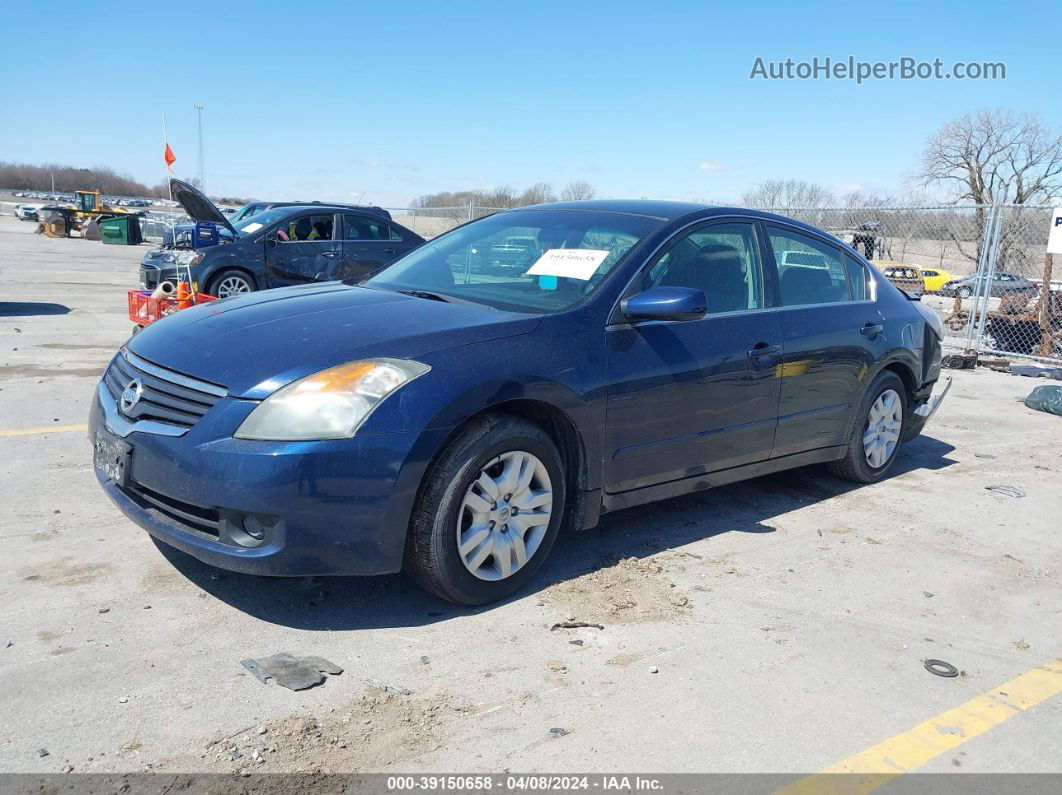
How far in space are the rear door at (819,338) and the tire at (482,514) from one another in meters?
1.76

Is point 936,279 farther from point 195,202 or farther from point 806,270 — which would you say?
point 806,270

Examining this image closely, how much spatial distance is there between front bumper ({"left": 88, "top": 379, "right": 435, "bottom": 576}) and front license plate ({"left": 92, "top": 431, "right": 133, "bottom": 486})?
106 mm

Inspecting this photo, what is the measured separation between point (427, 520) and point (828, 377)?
9.33 ft

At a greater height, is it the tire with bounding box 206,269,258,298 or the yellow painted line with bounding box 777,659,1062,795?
the tire with bounding box 206,269,258,298

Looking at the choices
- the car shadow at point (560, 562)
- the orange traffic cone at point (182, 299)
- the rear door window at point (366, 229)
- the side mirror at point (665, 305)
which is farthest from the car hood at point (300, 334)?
the rear door window at point (366, 229)

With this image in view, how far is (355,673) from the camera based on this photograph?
3.16m

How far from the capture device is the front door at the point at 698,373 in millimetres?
4145

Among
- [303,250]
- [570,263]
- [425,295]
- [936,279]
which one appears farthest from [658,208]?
[936,279]

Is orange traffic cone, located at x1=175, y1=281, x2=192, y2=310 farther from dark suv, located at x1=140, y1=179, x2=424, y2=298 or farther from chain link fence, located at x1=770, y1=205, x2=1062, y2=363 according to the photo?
chain link fence, located at x1=770, y1=205, x2=1062, y2=363

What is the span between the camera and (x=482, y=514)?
11.9 ft

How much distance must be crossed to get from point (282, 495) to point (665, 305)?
1898mm

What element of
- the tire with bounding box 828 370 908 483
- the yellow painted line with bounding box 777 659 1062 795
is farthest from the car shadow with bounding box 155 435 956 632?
the yellow painted line with bounding box 777 659 1062 795

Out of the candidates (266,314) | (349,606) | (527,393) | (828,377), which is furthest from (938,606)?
(266,314)

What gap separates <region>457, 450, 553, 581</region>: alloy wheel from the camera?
11.8ft
